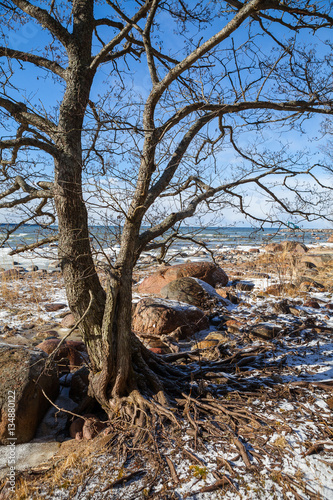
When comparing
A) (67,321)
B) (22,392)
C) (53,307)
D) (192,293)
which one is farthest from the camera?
(53,307)

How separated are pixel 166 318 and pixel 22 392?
2.87m

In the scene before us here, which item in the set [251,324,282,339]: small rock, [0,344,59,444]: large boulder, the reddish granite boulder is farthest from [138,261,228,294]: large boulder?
the reddish granite boulder

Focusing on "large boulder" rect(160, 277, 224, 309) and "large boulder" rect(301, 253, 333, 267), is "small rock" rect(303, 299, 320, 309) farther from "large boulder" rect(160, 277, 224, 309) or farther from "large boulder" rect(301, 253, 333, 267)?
"large boulder" rect(301, 253, 333, 267)

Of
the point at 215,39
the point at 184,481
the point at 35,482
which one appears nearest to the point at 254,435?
the point at 184,481

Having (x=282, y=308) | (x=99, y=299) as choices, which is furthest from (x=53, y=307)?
(x=282, y=308)

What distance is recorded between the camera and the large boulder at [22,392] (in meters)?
2.90

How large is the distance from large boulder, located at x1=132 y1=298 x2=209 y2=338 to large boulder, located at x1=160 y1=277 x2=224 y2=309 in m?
0.66

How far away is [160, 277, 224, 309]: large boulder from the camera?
655cm

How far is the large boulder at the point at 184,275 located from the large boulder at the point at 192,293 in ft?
2.98

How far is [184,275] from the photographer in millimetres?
7891

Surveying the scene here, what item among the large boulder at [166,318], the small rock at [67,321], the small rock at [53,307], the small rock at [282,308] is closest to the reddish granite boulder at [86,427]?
the large boulder at [166,318]

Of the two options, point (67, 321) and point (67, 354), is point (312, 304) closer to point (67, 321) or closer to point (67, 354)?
point (67, 354)

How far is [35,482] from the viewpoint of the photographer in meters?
2.29

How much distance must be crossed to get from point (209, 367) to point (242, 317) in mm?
2509
